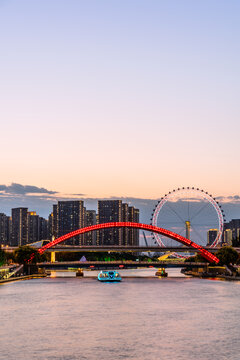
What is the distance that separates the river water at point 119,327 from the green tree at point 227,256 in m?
62.2

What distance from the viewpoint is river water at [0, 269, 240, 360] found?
124ft

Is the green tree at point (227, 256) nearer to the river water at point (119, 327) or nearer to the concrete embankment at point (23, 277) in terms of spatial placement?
the concrete embankment at point (23, 277)

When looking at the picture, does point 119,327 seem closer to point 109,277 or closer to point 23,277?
point 109,277

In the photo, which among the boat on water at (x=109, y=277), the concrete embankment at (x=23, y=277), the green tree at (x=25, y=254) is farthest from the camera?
the green tree at (x=25, y=254)

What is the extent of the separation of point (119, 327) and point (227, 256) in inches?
3775

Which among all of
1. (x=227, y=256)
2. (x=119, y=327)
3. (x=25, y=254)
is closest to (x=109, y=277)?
(x=25, y=254)

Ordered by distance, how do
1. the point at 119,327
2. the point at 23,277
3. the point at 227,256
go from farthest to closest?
the point at 227,256 < the point at 23,277 < the point at 119,327

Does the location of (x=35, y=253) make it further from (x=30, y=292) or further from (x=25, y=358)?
(x=25, y=358)

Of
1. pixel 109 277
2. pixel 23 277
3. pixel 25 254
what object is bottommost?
pixel 23 277


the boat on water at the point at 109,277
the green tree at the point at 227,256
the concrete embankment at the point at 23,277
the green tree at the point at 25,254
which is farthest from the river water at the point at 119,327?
the green tree at the point at 25,254

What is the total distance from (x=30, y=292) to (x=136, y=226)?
2710 inches

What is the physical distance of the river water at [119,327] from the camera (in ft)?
124

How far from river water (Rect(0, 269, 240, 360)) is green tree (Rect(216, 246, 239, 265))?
204 ft

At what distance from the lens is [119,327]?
4931cm
